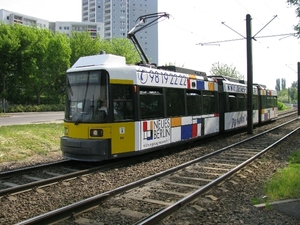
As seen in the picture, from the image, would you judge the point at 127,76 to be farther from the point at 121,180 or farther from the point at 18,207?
the point at 18,207

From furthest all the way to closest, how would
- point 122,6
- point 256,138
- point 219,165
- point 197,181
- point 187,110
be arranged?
point 122,6, point 256,138, point 187,110, point 219,165, point 197,181

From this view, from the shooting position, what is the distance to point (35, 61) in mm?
44938

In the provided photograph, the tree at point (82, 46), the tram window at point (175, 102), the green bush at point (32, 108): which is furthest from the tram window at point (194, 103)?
the tree at point (82, 46)

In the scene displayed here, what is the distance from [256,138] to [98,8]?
136 m

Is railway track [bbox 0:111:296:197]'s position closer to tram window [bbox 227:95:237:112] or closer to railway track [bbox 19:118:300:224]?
railway track [bbox 19:118:300:224]

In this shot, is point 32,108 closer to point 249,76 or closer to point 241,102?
point 241,102

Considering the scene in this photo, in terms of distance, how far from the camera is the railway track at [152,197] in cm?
499

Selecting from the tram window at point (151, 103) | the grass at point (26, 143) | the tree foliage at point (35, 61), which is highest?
the tree foliage at point (35, 61)

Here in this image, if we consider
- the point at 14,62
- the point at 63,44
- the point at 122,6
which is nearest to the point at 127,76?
the point at 14,62

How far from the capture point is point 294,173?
7.59 m

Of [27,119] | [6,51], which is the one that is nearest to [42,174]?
[27,119]

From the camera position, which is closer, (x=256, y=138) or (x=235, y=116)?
(x=256, y=138)

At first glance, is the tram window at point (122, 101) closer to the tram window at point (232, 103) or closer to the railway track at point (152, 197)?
the railway track at point (152, 197)

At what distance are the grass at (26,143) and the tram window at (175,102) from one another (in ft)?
16.2
